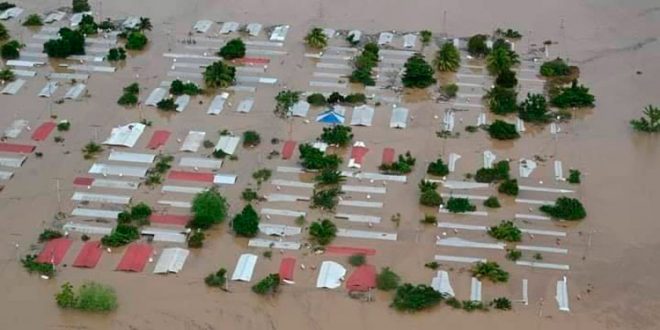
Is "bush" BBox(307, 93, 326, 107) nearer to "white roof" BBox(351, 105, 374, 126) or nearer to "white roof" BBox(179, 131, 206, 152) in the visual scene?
"white roof" BBox(351, 105, 374, 126)

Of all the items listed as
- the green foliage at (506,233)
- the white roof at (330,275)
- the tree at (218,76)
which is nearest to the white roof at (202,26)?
the tree at (218,76)

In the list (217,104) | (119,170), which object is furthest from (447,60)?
(119,170)

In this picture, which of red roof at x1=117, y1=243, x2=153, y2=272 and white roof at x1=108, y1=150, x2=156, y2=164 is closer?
red roof at x1=117, y1=243, x2=153, y2=272

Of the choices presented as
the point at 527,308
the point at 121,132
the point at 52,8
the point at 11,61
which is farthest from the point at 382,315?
the point at 52,8

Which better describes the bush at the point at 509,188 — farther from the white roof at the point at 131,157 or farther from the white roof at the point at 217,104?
the white roof at the point at 131,157

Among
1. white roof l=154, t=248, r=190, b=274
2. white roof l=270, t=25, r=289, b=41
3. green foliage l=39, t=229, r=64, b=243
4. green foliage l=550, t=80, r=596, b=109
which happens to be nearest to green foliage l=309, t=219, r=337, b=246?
white roof l=154, t=248, r=190, b=274

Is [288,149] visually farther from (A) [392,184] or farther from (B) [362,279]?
(B) [362,279]
